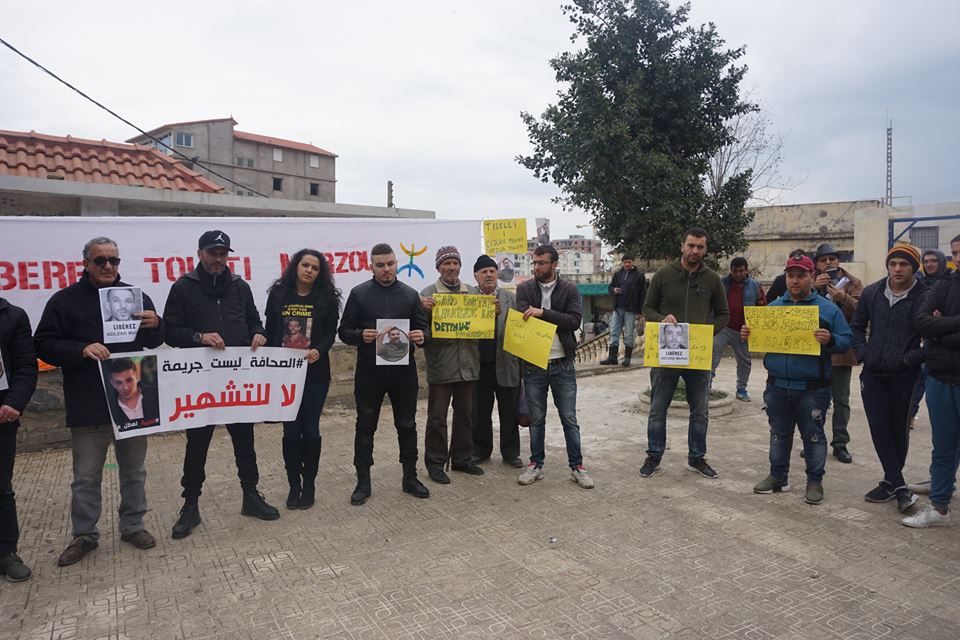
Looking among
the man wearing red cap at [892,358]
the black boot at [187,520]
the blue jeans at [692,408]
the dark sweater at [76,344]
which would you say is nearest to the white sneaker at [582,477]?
the blue jeans at [692,408]

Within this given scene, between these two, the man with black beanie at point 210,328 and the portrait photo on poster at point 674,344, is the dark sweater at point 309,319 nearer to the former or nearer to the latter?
the man with black beanie at point 210,328

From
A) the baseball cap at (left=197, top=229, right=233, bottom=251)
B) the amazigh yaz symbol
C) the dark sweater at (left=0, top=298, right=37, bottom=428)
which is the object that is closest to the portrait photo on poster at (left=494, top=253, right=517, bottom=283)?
the amazigh yaz symbol

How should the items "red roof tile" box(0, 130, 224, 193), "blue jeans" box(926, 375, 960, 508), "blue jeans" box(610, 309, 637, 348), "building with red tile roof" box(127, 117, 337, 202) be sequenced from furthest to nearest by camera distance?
1. "building with red tile roof" box(127, 117, 337, 202)
2. "blue jeans" box(610, 309, 637, 348)
3. "red roof tile" box(0, 130, 224, 193)
4. "blue jeans" box(926, 375, 960, 508)

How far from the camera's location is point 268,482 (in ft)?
18.1

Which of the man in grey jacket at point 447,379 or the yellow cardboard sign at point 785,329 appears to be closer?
the yellow cardboard sign at point 785,329

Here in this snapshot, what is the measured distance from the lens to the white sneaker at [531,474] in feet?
17.9

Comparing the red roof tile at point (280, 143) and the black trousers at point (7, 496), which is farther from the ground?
the red roof tile at point (280, 143)

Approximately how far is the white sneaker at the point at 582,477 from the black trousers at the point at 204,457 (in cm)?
265

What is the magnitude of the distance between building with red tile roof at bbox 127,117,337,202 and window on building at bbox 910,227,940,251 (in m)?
29.6

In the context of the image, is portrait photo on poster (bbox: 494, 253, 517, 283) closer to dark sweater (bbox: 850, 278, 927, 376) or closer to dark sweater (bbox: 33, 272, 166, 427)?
dark sweater (bbox: 850, 278, 927, 376)

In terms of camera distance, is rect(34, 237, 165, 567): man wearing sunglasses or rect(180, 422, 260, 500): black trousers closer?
rect(34, 237, 165, 567): man wearing sunglasses

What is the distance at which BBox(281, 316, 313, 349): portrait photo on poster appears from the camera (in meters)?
4.78

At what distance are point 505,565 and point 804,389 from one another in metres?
2.88

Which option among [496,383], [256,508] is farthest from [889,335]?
[256,508]
